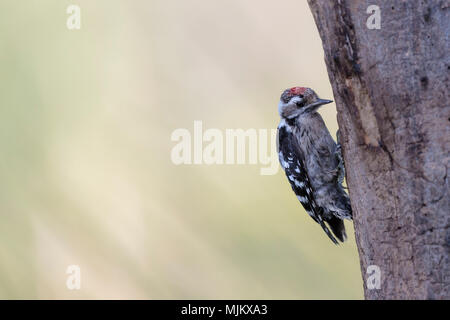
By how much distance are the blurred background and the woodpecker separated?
2.05 meters

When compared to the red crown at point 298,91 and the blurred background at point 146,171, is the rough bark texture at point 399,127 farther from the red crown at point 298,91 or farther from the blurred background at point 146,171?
the blurred background at point 146,171

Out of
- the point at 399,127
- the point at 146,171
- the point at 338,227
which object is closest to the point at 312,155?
the point at 338,227

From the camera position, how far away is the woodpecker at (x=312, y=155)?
12.5 feet

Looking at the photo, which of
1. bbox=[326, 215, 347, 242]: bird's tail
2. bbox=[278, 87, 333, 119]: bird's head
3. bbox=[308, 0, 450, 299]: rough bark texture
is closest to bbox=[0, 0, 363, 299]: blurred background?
bbox=[326, 215, 347, 242]: bird's tail

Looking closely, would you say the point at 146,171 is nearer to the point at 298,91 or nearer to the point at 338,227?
the point at 338,227

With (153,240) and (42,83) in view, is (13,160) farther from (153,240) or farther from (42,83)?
(153,240)

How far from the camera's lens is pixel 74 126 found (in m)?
6.36

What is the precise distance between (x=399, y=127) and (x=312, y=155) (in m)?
1.43

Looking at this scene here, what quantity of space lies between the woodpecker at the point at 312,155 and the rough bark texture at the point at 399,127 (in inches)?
45.6

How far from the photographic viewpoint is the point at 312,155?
12.6 feet

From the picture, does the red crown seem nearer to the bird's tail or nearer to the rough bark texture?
the bird's tail

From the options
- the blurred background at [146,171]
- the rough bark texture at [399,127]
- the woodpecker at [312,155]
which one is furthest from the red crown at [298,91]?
the blurred background at [146,171]

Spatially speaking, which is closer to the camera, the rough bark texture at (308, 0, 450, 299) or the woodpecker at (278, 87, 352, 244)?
the rough bark texture at (308, 0, 450, 299)

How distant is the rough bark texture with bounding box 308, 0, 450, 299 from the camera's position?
2357 millimetres
